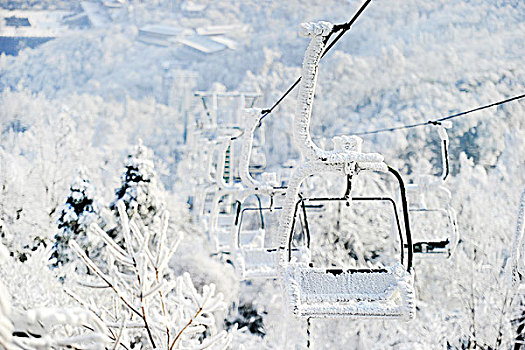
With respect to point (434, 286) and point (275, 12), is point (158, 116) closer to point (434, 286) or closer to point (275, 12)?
point (275, 12)

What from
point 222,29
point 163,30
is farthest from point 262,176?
point 163,30

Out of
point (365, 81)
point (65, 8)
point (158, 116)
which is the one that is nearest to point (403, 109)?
point (365, 81)

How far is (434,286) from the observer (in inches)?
482

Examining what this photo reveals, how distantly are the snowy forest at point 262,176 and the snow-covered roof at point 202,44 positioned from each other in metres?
0.23

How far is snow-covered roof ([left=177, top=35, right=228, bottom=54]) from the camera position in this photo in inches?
1591

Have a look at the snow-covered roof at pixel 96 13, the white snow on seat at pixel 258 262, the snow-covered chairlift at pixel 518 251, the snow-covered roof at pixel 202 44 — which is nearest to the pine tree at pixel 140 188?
the white snow on seat at pixel 258 262

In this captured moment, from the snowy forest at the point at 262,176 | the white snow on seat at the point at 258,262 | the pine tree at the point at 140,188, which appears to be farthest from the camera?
the pine tree at the point at 140,188

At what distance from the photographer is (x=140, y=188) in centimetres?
1076

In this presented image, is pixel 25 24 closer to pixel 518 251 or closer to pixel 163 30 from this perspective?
pixel 163 30

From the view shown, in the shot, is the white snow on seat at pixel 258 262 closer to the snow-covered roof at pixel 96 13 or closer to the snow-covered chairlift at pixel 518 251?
the snow-covered chairlift at pixel 518 251

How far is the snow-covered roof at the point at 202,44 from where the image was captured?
4041 cm

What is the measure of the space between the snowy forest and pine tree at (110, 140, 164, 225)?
0.06m

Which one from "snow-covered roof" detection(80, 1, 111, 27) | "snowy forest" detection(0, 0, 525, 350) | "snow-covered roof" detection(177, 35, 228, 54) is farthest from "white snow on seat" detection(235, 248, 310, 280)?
"snow-covered roof" detection(80, 1, 111, 27)

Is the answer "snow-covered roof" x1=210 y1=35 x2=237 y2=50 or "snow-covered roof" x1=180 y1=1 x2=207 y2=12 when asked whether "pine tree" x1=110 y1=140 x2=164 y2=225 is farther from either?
"snow-covered roof" x1=180 y1=1 x2=207 y2=12
